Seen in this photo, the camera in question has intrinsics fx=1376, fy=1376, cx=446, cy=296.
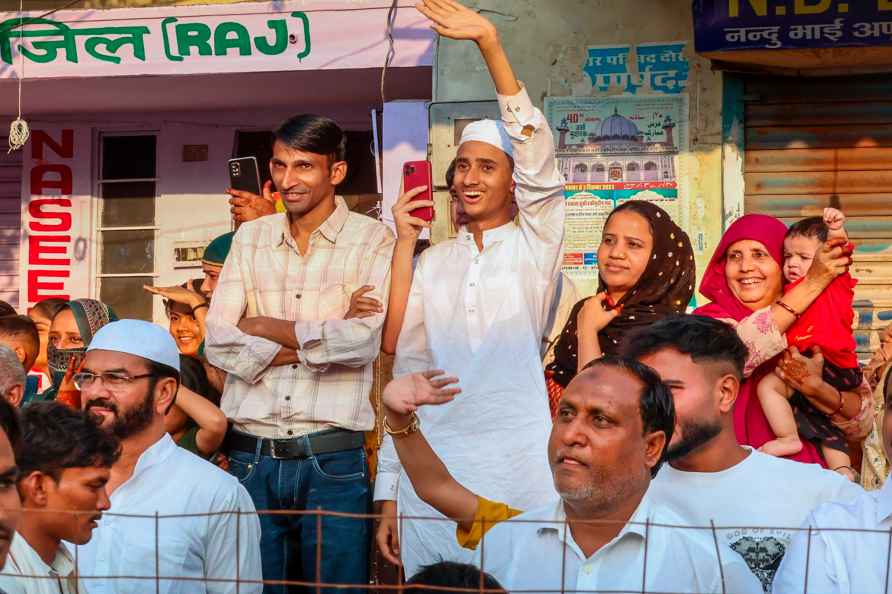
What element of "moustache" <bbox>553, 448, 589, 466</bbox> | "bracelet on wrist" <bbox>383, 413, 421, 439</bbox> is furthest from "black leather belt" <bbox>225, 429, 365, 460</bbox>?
"moustache" <bbox>553, 448, 589, 466</bbox>

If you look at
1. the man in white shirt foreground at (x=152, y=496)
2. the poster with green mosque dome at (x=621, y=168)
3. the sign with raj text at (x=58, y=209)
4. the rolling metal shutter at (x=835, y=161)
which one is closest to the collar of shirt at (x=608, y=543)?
the man in white shirt foreground at (x=152, y=496)

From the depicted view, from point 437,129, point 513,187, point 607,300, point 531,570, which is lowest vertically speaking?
point 531,570

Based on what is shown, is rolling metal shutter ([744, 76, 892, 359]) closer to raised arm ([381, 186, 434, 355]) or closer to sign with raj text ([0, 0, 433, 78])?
sign with raj text ([0, 0, 433, 78])

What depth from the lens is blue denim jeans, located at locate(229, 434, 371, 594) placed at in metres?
4.60

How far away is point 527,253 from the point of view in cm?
474

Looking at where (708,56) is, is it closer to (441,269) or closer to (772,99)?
(772,99)

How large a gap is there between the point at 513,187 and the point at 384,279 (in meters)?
0.57

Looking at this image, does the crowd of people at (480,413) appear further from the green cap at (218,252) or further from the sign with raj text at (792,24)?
the sign with raj text at (792,24)

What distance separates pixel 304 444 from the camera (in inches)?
186

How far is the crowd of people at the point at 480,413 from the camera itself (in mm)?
3439

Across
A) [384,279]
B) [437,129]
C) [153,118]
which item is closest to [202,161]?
[153,118]

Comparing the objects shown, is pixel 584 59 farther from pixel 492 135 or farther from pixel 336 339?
pixel 336 339

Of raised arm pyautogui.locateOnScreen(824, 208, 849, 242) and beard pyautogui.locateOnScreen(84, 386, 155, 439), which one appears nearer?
beard pyautogui.locateOnScreen(84, 386, 155, 439)

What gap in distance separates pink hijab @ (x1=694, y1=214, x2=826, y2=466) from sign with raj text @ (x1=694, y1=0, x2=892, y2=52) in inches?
96.8
